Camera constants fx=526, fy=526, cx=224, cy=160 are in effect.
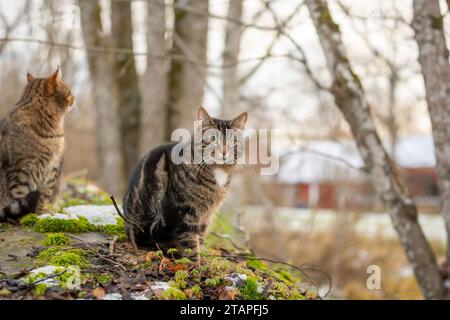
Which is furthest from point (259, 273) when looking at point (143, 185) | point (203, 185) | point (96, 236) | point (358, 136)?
point (358, 136)

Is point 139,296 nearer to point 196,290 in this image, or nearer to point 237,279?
point 196,290

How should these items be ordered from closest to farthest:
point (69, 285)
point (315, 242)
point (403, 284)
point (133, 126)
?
point (69, 285) → point (133, 126) → point (403, 284) → point (315, 242)

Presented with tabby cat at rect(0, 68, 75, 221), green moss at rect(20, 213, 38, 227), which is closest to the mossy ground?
green moss at rect(20, 213, 38, 227)

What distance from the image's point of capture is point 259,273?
423 cm

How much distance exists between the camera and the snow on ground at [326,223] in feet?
54.6

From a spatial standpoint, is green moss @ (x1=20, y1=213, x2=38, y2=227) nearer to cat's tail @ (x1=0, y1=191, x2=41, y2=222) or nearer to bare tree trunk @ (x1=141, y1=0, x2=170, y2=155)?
cat's tail @ (x1=0, y1=191, x2=41, y2=222)

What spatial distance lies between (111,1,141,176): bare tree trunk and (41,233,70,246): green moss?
7.35m

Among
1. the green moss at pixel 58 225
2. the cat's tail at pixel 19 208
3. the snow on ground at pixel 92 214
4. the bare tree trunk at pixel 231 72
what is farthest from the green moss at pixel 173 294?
the bare tree trunk at pixel 231 72

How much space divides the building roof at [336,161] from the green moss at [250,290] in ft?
33.4

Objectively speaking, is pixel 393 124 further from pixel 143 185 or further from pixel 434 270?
pixel 143 185

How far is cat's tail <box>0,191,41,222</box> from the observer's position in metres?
4.81

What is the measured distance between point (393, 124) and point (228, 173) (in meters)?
14.8

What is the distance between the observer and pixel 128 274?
366 cm

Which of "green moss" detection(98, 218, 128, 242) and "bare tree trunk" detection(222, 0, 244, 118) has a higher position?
"bare tree trunk" detection(222, 0, 244, 118)
